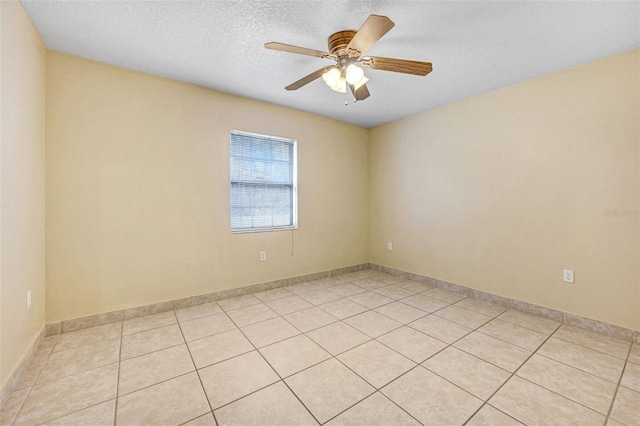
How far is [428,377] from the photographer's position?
1736 mm

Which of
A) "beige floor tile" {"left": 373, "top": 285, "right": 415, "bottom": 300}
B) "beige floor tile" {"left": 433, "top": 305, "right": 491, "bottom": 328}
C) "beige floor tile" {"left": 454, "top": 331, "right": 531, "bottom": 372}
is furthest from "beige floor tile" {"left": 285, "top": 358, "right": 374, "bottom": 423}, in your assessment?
"beige floor tile" {"left": 373, "top": 285, "right": 415, "bottom": 300}

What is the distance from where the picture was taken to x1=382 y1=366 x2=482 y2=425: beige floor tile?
142cm

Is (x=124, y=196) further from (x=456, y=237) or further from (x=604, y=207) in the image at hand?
(x=604, y=207)

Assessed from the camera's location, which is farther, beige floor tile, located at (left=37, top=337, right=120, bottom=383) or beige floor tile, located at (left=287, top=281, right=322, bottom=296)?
beige floor tile, located at (left=287, top=281, right=322, bottom=296)

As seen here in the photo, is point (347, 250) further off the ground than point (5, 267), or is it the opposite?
point (5, 267)

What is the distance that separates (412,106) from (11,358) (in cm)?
436

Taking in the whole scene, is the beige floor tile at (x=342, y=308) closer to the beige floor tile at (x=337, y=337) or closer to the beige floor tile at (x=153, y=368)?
the beige floor tile at (x=337, y=337)

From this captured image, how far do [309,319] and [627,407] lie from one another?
2.16m

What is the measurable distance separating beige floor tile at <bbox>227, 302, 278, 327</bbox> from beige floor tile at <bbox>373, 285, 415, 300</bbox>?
4.74ft

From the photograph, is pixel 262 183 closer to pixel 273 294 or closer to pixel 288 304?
pixel 273 294

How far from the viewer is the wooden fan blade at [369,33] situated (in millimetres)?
1437

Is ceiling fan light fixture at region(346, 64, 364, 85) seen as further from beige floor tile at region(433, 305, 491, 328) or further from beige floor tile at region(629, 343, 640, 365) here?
beige floor tile at region(629, 343, 640, 365)

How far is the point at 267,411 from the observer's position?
1.45 meters

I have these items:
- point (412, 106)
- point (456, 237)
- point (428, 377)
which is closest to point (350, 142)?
point (412, 106)
